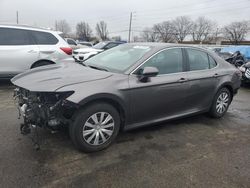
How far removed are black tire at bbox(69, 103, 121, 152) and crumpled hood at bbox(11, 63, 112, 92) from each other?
374 mm

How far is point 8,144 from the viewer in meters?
3.28

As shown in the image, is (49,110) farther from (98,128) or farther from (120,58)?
(120,58)

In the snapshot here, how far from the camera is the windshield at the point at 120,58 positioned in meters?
3.63

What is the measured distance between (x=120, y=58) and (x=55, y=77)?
1241 millimetres

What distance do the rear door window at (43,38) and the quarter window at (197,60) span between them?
14.2 feet

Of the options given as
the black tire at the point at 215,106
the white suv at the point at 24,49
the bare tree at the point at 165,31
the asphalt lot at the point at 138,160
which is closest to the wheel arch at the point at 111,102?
the asphalt lot at the point at 138,160

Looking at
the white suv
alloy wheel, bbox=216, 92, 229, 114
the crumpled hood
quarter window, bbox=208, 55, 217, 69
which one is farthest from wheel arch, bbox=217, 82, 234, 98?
the white suv

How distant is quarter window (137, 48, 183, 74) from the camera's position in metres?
3.66

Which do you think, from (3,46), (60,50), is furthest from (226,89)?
(3,46)

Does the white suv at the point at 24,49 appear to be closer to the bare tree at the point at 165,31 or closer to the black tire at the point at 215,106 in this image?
the black tire at the point at 215,106

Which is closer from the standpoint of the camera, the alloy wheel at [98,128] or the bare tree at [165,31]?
the alloy wheel at [98,128]

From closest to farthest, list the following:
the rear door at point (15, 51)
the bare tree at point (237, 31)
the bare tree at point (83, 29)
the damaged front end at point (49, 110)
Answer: the damaged front end at point (49, 110) → the rear door at point (15, 51) → the bare tree at point (237, 31) → the bare tree at point (83, 29)

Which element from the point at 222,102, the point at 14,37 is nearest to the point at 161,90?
the point at 222,102

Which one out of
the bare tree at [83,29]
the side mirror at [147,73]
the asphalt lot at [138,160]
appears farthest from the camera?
the bare tree at [83,29]
